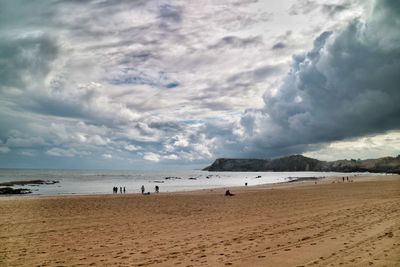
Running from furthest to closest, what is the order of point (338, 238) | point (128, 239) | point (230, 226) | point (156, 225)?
point (156, 225), point (230, 226), point (128, 239), point (338, 238)

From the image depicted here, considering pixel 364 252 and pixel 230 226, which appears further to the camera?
pixel 230 226

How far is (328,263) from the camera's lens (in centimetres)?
972

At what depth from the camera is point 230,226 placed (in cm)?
1752

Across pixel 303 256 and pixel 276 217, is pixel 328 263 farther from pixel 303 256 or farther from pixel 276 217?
pixel 276 217

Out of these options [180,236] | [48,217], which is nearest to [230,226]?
[180,236]

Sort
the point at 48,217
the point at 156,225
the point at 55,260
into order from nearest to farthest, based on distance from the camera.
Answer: the point at 55,260 → the point at 156,225 → the point at 48,217

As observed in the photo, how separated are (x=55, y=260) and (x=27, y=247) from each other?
3113 millimetres

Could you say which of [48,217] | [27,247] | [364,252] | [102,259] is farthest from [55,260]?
[48,217]

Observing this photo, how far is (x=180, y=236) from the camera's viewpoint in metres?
15.2

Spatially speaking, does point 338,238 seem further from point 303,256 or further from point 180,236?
point 180,236

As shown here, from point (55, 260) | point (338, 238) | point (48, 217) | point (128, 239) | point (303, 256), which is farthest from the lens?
point (48, 217)

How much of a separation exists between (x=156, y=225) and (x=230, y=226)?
4.43m

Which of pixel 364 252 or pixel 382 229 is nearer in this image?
pixel 364 252

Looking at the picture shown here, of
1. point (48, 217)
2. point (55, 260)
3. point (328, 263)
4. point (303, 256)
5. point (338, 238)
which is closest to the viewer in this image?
point (328, 263)
